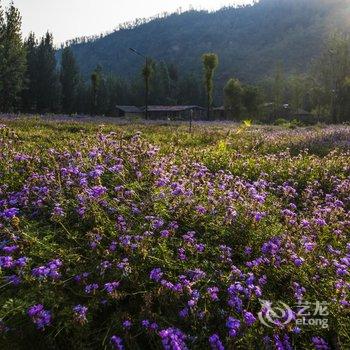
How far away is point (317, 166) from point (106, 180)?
243 inches

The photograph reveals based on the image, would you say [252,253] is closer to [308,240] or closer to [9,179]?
[308,240]

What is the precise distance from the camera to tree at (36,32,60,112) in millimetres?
84312

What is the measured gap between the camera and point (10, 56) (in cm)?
6034

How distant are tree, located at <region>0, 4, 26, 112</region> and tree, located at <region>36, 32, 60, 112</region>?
20.4 meters

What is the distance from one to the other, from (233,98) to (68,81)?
35025 millimetres

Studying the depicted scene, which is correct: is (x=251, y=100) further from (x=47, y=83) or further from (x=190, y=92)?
(x=190, y=92)

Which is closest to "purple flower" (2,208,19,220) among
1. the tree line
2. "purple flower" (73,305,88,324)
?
"purple flower" (73,305,88,324)

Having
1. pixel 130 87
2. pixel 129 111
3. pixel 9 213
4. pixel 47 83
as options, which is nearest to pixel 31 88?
pixel 47 83

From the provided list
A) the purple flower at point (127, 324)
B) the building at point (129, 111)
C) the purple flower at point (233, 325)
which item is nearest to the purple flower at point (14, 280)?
the purple flower at point (127, 324)

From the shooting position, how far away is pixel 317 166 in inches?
464

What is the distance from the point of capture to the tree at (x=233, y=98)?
77438 mm

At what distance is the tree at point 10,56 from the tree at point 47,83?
66.8 feet

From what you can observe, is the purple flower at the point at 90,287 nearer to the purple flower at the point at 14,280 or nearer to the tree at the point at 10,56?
the purple flower at the point at 14,280

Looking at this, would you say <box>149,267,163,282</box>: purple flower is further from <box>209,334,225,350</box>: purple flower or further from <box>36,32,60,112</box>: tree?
<box>36,32,60,112</box>: tree
